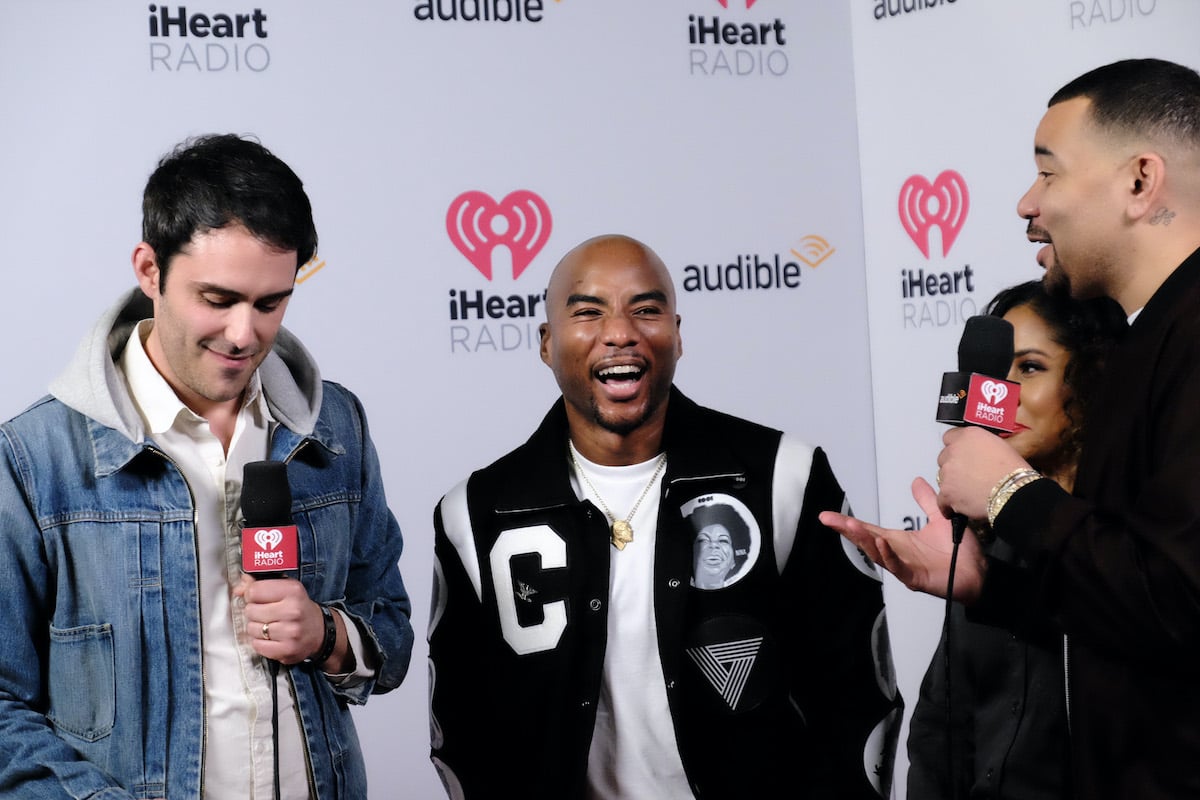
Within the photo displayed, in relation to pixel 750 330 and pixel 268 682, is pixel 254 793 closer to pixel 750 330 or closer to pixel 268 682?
pixel 268 682

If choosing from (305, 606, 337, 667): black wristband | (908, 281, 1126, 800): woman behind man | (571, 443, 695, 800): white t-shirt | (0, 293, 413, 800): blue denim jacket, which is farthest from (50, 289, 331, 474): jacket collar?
(908, 281, 1126, 800): woman behind man

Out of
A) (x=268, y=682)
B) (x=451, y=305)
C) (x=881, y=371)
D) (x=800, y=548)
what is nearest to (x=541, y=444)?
(x=800, y=548)

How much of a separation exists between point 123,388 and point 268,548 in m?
0.40

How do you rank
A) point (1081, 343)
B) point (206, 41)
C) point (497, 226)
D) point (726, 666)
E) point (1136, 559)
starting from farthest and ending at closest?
1. point (497, 226)
2. point (206, 41)
3. point (1081, 343)
4. point (726, 666)
5. point (1136, 559)

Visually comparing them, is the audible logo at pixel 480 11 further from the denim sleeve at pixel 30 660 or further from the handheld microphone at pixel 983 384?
the handheld microphone at pixel 983 384

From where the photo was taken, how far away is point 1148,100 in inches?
70.0

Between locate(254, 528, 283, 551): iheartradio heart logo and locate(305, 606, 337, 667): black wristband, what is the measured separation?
212 millimetres

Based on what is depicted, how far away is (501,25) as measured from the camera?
3707 mm

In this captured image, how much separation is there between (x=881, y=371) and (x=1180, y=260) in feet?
7.90

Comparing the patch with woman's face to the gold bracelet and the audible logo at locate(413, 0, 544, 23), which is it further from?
the audible logo at locate(413, 0, 544, 23)

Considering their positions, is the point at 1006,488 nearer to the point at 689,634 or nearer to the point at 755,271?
the point at 689,634

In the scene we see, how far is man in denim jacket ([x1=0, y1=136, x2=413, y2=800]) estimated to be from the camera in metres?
1.72

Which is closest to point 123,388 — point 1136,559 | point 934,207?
point 1136,559

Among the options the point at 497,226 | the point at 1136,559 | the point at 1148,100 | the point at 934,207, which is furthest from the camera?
the point at 934,207
